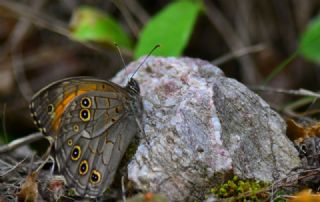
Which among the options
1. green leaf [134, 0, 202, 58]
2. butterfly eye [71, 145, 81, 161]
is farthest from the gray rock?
green leaf [134, 0, 202, 58]

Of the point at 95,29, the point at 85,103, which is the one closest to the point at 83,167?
the point at 85,103

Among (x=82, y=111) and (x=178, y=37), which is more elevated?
(x=178, y=37)

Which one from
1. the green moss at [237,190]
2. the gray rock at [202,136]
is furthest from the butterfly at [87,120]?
the green moss at [237,190]

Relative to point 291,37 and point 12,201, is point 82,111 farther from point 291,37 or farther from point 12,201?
point 291,37

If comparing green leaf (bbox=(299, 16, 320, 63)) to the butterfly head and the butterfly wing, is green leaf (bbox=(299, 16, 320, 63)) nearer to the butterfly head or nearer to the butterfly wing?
the butterfly head

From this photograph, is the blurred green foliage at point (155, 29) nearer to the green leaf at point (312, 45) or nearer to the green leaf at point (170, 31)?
the green leaf at point (170, 31)

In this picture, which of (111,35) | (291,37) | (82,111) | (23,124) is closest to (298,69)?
(291,37)

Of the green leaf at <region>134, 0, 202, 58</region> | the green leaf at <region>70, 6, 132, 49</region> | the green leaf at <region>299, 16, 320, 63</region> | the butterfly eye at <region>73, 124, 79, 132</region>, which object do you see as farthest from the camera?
the green leaf at <region>70, 6, 132, 49</region>
